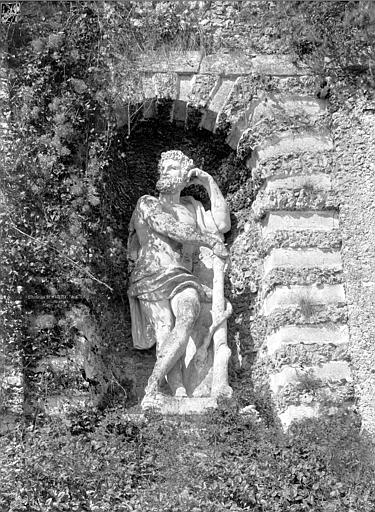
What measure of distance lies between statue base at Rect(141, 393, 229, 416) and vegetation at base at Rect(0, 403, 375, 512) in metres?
0.36

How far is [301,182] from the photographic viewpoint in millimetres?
11805

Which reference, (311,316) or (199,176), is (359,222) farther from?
(199,176)

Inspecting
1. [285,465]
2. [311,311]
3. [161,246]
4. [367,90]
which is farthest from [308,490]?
[367,90]

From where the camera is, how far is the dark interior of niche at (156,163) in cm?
1220

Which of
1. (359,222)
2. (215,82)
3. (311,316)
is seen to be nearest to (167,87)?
(215,82)

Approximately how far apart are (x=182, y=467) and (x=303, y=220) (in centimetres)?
298

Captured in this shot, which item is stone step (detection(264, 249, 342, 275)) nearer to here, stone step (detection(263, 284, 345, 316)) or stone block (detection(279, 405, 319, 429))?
stone step (detection(263, 284, 345, 316))

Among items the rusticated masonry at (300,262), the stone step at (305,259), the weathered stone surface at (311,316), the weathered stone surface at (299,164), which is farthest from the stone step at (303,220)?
the weathered stone surface at (311,316)

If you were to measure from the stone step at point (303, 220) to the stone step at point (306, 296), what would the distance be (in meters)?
0.58

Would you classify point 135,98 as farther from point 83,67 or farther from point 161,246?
point 161,246

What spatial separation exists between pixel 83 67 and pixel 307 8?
87.6 inches

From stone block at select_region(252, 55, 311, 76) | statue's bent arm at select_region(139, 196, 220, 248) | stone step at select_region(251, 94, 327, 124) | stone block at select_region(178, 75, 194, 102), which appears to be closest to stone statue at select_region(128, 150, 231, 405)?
statue's bent arm at select_region(139, 196, 220, 248)

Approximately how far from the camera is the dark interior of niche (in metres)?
12.2

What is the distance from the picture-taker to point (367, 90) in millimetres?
11938
